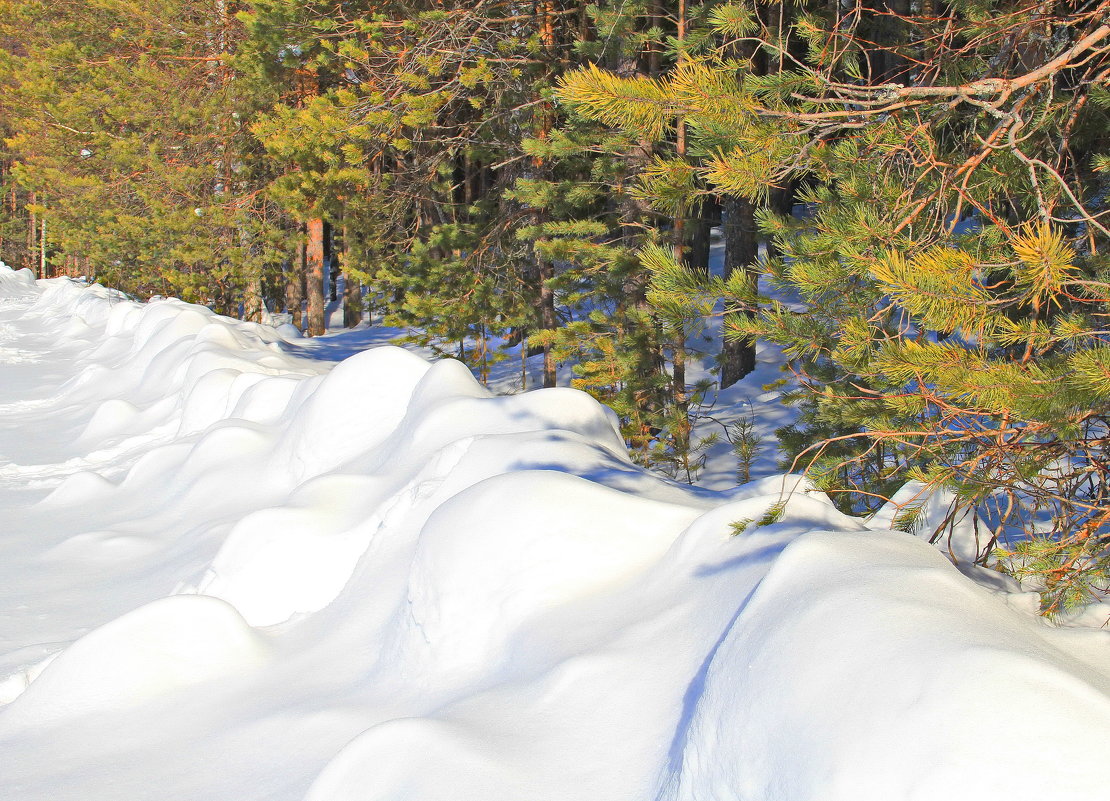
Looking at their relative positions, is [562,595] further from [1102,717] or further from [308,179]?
[308,179]

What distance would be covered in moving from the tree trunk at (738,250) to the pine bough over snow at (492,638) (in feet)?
15.4

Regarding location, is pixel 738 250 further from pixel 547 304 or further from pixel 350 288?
pixel 350 288

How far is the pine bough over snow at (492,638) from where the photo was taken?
5.94ft

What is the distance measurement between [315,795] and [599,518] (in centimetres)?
137

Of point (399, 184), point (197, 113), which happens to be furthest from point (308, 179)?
point (197, 113)

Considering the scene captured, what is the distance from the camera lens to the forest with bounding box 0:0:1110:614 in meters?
2.68

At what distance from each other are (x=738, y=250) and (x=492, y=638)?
324 inches

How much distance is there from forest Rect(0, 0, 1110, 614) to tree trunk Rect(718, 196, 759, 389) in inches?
2.9

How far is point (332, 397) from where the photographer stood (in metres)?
5.95

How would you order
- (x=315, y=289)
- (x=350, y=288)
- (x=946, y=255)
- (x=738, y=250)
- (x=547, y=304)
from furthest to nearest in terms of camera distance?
(x=350, y=288)
(x=315, y=289)
(x=547, y=304)
(x=738, y=250)
(x=946, y=255)

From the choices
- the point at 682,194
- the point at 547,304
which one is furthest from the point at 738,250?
the point at 682,194

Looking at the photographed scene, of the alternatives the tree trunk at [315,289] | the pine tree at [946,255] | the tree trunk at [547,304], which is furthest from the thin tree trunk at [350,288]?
the pine tree at [946,255]

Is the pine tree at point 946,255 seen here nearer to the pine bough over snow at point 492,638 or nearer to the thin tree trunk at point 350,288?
the pine bough over snow at point 492,638

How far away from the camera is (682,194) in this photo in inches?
122
